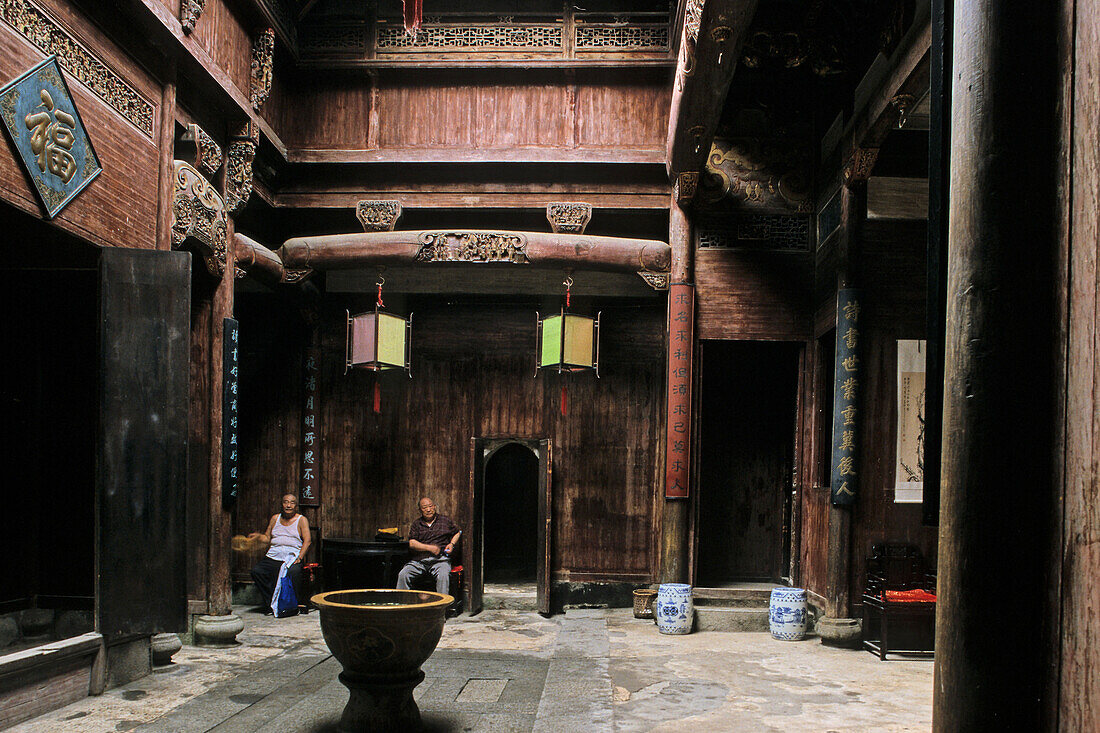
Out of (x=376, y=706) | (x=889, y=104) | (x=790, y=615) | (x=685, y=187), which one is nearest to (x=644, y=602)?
(x=790, y=615)

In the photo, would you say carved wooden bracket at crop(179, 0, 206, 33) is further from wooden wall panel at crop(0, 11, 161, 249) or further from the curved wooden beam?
the curved wooden beam

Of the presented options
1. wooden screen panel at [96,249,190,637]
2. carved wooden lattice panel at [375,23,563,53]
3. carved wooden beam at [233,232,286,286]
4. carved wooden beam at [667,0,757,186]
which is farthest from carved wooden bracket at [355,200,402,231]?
wooden screen panel at [96,249,190,637]

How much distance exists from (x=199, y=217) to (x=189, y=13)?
4.56 feet

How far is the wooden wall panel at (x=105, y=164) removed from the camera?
4051 millimetres

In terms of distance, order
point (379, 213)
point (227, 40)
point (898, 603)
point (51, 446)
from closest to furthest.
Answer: point (51, 446)
point (898, 603)
point (227, 40)
point (379, 213)

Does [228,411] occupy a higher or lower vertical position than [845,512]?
higher

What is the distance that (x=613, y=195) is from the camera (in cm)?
808

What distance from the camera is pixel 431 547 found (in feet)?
26.6

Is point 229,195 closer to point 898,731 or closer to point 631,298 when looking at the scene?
point 631,298

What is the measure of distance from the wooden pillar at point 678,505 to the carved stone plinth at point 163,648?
4.04 m

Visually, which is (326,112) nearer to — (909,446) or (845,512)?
(845,512)

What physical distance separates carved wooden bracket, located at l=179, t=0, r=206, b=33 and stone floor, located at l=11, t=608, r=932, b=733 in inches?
170

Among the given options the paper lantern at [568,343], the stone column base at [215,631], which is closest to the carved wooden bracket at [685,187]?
the paper lantern at [568,343]

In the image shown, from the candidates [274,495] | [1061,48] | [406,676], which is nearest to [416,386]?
[274,495]
